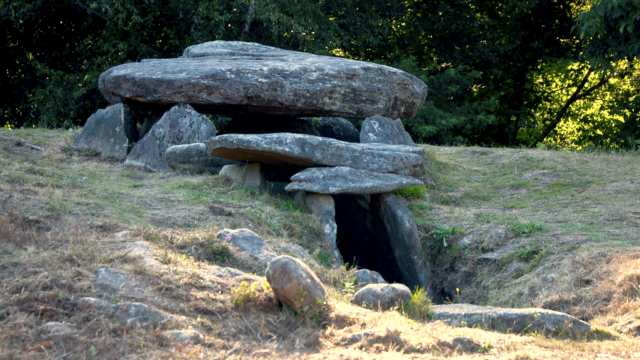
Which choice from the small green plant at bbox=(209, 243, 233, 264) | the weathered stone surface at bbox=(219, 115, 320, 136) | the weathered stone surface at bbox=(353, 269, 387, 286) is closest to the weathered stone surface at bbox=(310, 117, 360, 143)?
the weathered stone surface at bbox=(219, 115, 320, 136)

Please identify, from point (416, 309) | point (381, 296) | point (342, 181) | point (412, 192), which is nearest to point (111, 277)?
point (381, 296)

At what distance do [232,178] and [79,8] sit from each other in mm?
10249

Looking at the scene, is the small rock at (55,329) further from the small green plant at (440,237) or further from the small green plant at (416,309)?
the small green plant at (440,237)

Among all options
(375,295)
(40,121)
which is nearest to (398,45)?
(40,121)

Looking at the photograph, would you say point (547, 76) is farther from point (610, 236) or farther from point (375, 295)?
point (375, 295)

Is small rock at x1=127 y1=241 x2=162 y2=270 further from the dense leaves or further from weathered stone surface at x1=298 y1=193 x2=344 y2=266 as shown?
the dense leaves

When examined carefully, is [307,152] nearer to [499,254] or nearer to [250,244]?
[250,244]

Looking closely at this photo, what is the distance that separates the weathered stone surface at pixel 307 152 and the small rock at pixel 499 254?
187cm

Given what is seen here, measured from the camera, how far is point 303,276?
4348 millimetres

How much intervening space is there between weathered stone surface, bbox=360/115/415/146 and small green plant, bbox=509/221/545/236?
10.0ft

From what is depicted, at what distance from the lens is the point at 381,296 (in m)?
4.89

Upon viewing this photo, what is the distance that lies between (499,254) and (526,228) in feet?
2.01

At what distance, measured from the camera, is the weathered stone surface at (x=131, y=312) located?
3.90m

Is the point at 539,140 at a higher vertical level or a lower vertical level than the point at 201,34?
lower
